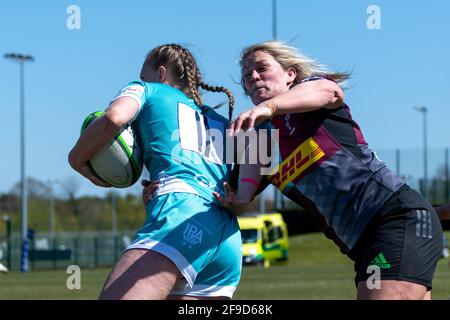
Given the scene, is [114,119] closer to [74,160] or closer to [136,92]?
[136,92]

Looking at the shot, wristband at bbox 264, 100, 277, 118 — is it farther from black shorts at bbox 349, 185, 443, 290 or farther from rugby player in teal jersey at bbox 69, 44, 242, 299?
black shorts at bbox 349, 185, 443, 290

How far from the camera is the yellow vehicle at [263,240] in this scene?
126 feet

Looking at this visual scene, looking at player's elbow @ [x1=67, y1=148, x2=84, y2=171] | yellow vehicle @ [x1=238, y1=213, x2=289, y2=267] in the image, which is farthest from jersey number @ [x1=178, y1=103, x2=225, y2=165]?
yellow vehicle @ [x1=238, y1=213, x2=289, y2=267]

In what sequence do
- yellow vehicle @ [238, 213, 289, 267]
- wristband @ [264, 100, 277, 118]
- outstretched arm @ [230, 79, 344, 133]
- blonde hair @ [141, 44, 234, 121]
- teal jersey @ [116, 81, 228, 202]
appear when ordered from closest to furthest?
outstretched arm @ [230, 79, 344, 133]
wristband @ [264, 100, 277, 118]
teal jersey @ [116, 81, 228, 202]
blonde hair @ [141, 44, 234, 121]
yellow vehicle @ [238, 213, 289, 267]

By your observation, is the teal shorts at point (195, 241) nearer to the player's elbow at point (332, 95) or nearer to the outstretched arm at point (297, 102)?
the outstretched arm at point (297, 102)

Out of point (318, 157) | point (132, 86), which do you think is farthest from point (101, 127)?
point (318, 157)

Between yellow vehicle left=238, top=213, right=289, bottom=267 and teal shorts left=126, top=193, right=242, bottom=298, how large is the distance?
32.8 metres

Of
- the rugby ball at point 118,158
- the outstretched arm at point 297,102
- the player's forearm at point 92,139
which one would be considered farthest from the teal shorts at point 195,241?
the outstretched arm at point 297,102

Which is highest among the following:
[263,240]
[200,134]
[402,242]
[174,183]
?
[200,134]

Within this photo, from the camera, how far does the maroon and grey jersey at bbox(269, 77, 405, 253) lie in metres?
4.20

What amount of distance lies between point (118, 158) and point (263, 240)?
1401 inches

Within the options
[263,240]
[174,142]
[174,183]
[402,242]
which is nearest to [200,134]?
[174,142]

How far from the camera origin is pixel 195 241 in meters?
4.04
